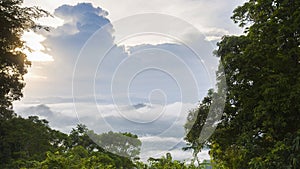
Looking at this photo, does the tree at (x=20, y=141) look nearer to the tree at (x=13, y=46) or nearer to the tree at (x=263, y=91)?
the tree at (x=13, y=46)

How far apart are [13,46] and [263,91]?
1152 centimetres

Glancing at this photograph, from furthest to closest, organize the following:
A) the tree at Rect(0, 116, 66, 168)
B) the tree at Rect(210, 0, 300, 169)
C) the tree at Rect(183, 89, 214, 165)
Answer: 1. the tree at Rect(0, 116, 66, 168)
2. the tree at Rect(183, 89, 214, 165)
3. the tree at Rect(210, 0, 300, 169)

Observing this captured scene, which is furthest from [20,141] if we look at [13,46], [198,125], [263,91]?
[263,91]

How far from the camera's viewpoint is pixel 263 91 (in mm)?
13812

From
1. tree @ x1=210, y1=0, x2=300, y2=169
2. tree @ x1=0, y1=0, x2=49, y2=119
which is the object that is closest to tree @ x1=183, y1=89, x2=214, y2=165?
tree @ x1=210, y1=0, x2=300, y2=169

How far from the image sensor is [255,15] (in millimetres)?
15953

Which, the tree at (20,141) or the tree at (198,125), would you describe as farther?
the tree at (20,141)

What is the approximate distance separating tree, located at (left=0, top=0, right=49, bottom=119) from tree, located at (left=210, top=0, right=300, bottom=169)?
8.74 meters

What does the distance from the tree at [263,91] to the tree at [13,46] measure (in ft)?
28.7

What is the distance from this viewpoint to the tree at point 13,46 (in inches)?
637

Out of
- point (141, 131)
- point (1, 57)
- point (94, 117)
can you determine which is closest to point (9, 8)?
point (1, 57)

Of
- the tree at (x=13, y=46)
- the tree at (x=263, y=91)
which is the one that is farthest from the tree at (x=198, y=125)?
the tree at (x=13, y=46)

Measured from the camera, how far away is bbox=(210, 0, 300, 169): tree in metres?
12.7

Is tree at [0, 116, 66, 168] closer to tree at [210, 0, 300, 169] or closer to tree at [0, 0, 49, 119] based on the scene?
tree at [0, 0, 49, 119]
